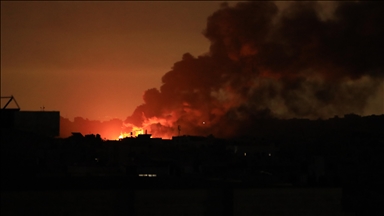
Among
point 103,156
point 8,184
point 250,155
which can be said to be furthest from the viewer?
point 250,155

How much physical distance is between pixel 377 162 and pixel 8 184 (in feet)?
157

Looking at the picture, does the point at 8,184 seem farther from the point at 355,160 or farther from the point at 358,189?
the point at 355,160

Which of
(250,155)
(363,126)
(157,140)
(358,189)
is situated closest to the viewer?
(358,189)

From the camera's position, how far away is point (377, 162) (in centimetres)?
6184

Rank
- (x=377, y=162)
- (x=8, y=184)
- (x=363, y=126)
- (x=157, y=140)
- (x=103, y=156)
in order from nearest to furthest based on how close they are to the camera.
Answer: (x=8, y=184) → (x=103, y=156) → (x=377, y=162) → (x=157, y=140) → (x=363, y=126)

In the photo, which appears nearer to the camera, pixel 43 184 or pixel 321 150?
pixel 43 184

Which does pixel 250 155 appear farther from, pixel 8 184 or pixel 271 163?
pixel 8 184

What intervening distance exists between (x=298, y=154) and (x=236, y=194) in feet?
165

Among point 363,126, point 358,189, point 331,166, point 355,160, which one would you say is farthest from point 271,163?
point 363,126

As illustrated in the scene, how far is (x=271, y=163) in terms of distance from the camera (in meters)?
58.7

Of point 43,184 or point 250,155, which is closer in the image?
point 43,184

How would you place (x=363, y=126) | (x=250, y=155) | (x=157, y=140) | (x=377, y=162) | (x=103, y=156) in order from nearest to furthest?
(x=103, y=156) → (x=377, y=162) → (x=250, y=155) → (x=157, y=140) → (x=363, y=126)

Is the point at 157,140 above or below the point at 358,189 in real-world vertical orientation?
above

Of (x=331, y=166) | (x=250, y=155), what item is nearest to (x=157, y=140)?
(x=250, y=155)
